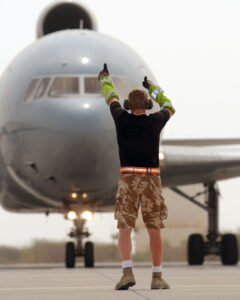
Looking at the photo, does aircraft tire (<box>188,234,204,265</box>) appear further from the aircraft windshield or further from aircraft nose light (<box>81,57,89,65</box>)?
aircraft nose light (<box>81,57,89,65</box>)

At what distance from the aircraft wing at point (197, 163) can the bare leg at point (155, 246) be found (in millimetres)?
9868

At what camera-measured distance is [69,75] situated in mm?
16016

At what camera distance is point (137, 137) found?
27.5 feet

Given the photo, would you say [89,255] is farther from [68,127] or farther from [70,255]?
[68,127]

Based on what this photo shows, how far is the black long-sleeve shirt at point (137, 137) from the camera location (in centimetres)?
836

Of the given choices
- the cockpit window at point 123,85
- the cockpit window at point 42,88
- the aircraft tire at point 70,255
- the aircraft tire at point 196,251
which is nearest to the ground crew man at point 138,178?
the cockpit window at point 42,88

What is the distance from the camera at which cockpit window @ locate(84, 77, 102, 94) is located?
620 inches

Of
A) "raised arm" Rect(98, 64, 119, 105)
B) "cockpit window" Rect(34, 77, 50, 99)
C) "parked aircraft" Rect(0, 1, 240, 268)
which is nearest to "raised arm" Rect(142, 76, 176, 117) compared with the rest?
"raised arm" Rect(98, 64, 119, 105)

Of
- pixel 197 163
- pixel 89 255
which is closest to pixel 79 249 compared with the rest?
pixel 89 255

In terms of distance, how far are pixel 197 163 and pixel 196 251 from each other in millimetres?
2376

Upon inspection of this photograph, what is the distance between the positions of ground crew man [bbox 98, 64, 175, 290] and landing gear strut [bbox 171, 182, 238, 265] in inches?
458

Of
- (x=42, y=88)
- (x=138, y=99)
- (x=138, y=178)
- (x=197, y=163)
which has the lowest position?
(x=138, y=178)

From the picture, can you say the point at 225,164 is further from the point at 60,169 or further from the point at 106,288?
the point at 106,288

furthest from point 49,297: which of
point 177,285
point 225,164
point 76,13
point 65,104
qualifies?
point 76,13
